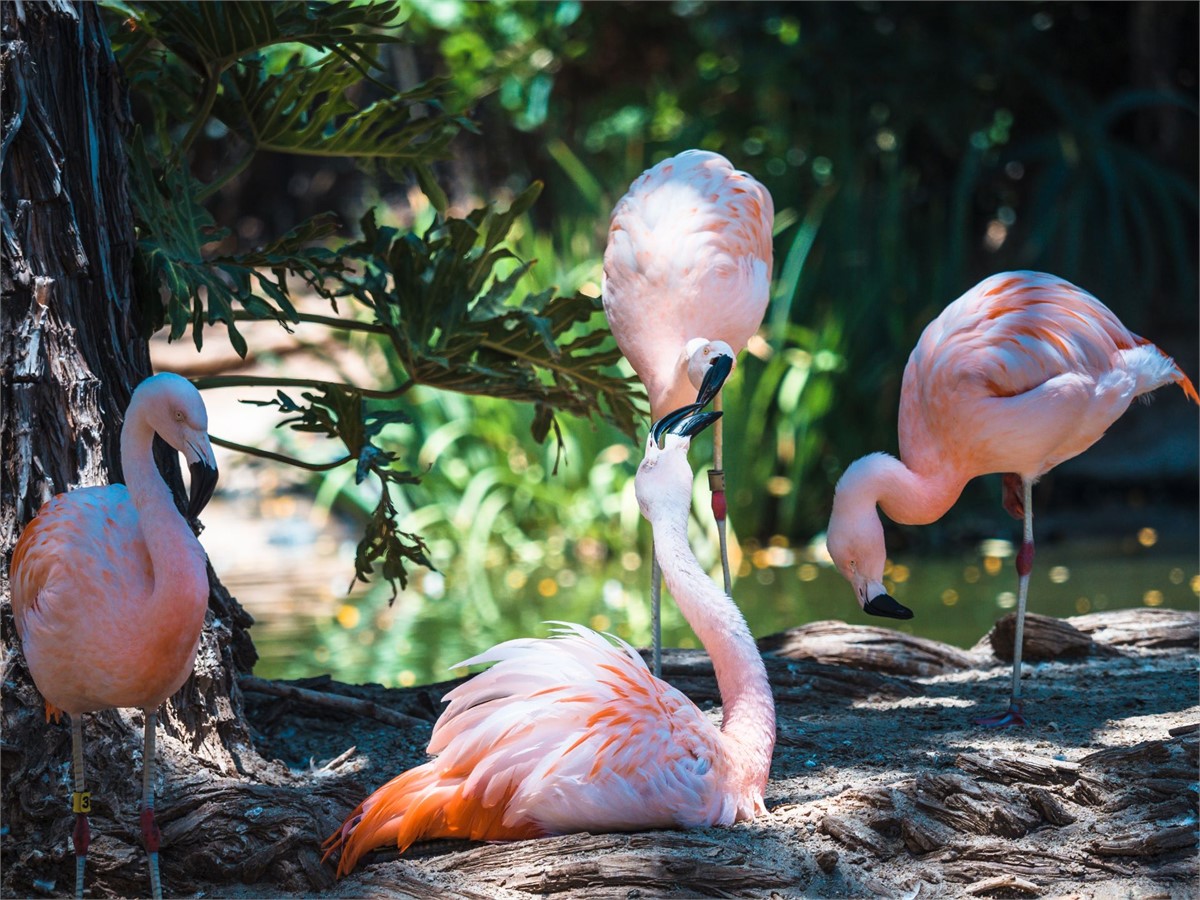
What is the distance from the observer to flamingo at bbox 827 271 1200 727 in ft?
12.4

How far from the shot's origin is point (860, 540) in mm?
3715

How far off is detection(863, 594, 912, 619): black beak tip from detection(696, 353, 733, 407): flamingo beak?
761 mm

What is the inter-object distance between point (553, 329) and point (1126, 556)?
4.96 m

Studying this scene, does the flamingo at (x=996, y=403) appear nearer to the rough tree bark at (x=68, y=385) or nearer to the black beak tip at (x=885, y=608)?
the black beak tip at (x=885, y=608)

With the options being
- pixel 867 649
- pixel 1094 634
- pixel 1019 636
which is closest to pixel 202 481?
pixel 1019 636

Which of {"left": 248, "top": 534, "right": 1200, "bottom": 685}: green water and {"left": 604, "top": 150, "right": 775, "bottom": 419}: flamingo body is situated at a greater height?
{"left": 604, "top": 150, "right": 775, "bottom": 419}: flamingo body

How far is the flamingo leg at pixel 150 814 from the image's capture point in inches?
108

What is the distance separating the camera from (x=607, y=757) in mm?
2801

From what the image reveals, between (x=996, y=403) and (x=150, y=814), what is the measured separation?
254 centimetres

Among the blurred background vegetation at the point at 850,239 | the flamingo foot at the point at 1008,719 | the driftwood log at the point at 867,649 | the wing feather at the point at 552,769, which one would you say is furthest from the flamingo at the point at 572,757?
the blurred background vegetation at the point at 850,239

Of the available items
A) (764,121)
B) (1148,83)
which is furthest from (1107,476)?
(764,121)

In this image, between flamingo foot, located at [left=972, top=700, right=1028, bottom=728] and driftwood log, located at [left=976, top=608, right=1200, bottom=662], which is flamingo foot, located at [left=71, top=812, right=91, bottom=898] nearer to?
flamingo foot, located at [left=972, top=700, right=1028, bottom=728]

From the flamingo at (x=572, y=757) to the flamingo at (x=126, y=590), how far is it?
553 mm

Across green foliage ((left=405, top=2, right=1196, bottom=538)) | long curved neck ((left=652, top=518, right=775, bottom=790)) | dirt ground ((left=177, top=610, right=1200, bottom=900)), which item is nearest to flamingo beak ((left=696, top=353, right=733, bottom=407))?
long curved neck ((left=652, top=518, right=775, bottom=790))
